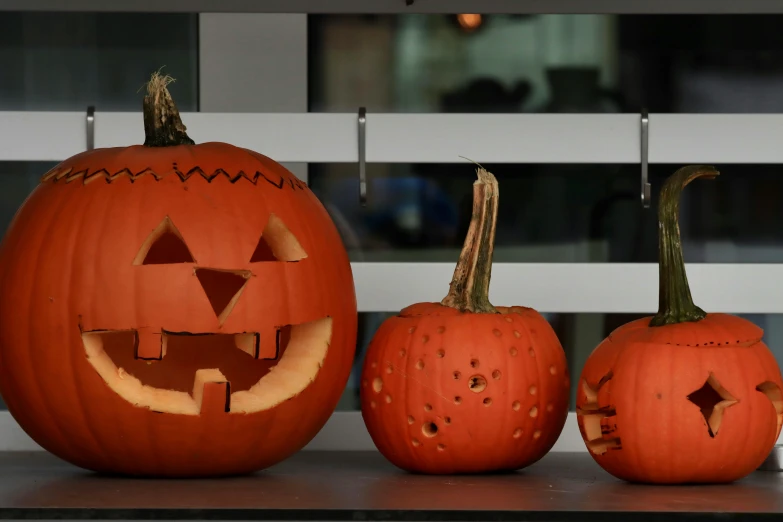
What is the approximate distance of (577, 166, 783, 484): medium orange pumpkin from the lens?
115 cm

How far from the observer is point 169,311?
3.74 feet

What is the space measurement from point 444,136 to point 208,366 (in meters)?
0.56

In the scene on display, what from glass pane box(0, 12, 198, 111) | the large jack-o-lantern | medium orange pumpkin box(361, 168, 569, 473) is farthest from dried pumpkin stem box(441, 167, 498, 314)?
glass pane box(0, 12, 198, 111)

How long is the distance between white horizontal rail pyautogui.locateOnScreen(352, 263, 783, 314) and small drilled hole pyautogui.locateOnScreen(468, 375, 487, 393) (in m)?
0.40

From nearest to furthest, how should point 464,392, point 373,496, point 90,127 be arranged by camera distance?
point 373,496, point 464,392, point 90,127

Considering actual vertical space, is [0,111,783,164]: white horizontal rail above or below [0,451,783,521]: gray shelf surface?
above

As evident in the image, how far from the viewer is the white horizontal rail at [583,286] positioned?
1609 mm

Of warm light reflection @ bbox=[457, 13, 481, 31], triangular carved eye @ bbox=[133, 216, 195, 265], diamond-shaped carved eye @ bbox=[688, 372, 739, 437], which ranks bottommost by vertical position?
diamond-shaped carved eye @ bbox=[688, 372, 739, 437]

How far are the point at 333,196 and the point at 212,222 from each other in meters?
0.47

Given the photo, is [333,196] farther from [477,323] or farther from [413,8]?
[477,323]

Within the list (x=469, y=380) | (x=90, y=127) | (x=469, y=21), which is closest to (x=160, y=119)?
(x=90, y=127)

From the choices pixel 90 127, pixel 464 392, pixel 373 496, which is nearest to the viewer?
A: pixel 373 496

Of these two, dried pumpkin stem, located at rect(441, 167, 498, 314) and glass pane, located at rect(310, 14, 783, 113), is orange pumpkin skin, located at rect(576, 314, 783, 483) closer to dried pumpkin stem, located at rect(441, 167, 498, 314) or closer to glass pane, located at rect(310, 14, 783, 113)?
dried pumpkin stem, located at rect(441, 167, 498, 314)

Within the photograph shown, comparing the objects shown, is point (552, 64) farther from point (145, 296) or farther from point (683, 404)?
point (145, 296)
